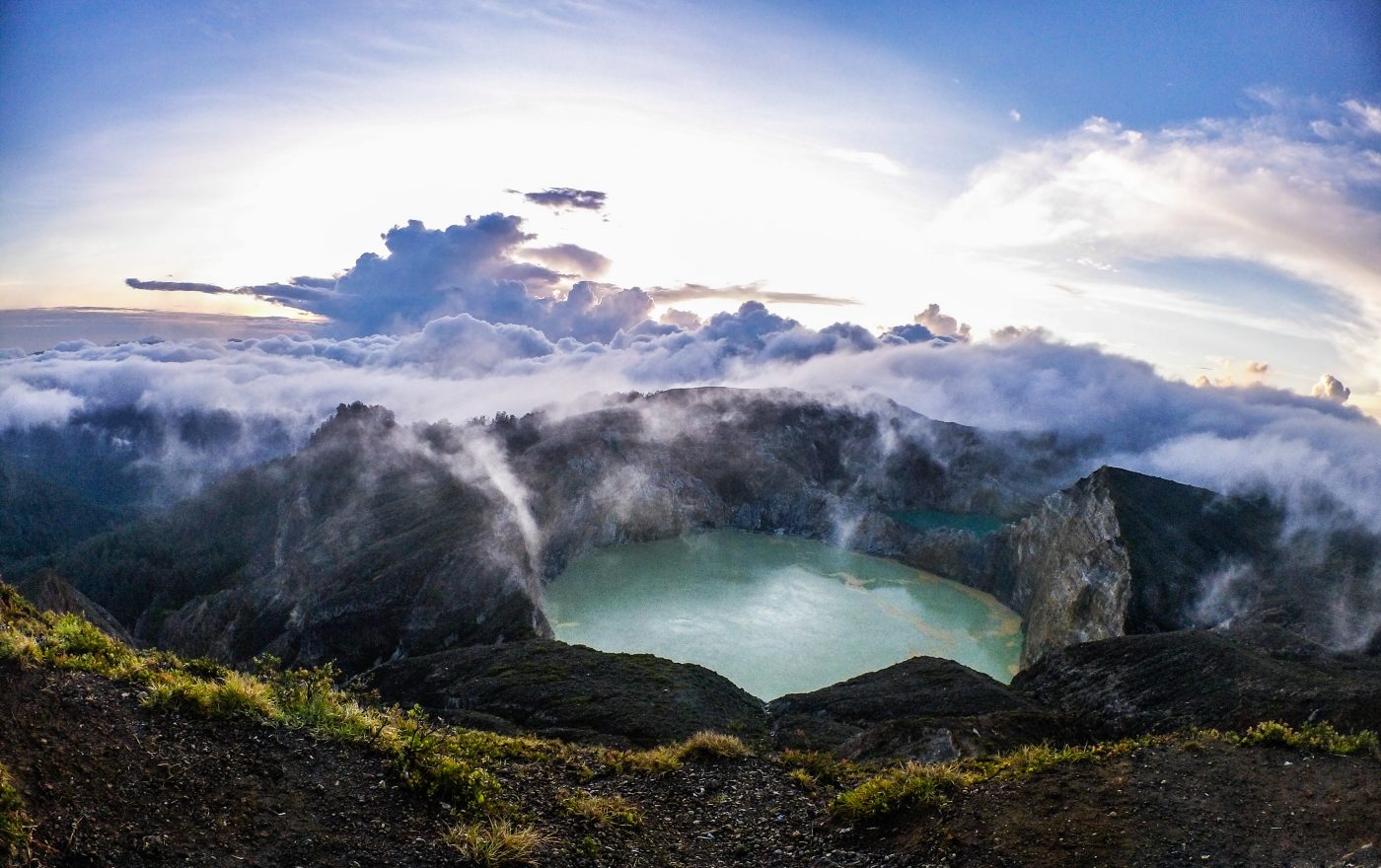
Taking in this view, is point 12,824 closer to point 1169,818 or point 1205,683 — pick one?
point 1169,818

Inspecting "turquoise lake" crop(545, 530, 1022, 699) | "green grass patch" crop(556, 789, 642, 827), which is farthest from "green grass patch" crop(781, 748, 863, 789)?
"turquoise lake" crop(545, 530, 1022, 699)

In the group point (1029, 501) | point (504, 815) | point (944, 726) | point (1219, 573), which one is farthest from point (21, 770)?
point (1029, 501)

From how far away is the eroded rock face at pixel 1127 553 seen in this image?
71938 mm

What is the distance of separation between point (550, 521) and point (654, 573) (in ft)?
59.6

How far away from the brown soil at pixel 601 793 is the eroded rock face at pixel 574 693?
2615 centimetres

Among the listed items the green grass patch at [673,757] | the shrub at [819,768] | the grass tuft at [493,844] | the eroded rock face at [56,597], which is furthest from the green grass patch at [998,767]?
the eroded rock face at [56,597]

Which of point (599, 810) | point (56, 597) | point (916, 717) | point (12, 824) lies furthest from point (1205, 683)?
point (56, 597)

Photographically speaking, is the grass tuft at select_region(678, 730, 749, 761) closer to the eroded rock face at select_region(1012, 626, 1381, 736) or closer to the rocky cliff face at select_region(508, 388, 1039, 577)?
the eroded rock face at select_region(1012, 626, 1381, 736)

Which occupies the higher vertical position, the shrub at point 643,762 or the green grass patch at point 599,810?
the green grass patch at point 599,810

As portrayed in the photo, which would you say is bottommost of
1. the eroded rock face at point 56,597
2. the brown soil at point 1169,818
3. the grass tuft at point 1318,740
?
the eroded rock face at point 56,597

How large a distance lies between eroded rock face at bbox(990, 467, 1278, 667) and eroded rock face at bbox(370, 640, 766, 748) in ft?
145

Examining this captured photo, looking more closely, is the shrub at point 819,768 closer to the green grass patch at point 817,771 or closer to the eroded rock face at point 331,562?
the green grass patch at point 817,771

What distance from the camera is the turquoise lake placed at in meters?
82.2

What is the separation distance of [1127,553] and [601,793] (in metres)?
76.2
